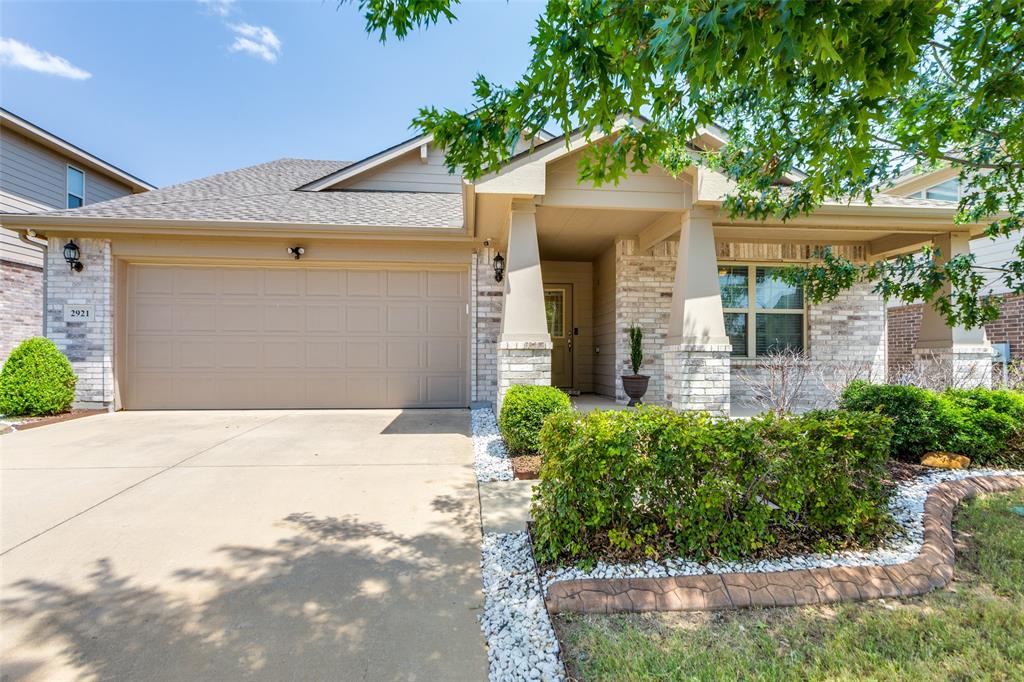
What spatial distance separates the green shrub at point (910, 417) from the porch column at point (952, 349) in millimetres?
2203

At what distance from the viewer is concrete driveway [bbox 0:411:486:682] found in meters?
1.99

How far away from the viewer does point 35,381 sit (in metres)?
6.77

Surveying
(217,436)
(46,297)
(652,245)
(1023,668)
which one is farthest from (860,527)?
(46,297)

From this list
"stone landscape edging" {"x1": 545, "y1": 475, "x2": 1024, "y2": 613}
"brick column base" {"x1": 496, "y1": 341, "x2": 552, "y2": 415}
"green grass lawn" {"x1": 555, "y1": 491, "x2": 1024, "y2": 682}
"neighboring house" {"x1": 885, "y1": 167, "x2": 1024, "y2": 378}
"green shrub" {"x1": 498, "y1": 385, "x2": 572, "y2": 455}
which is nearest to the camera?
"green grass lawn" {"x1": 555, "y1": 491, "x2": 1024, "y2": 682}

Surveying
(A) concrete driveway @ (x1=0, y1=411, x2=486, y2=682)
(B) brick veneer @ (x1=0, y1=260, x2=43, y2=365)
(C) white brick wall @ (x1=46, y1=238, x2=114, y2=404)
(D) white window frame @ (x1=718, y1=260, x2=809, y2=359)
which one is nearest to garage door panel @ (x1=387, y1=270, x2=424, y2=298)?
(A) concrete driveway @ (x1=0, y1=411, x2=486, y2=682)

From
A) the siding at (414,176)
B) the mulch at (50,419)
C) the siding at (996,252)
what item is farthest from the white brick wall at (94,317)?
the siding at (996,252)

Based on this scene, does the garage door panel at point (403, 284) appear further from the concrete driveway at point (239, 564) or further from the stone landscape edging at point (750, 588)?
the stone landscape edging at point (750, 588)

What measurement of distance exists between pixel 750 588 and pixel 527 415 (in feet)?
8.84

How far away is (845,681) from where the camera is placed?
70.4 inches

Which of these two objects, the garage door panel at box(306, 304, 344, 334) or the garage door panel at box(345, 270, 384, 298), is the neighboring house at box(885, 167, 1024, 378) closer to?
the garage door panel at box(345, 270, 384, 298)

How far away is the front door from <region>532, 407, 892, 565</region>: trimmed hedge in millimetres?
6783

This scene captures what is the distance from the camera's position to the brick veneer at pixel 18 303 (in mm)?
9906

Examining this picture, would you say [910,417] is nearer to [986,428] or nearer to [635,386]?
[986,428]

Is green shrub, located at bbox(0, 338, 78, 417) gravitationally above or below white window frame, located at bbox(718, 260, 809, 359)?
below
